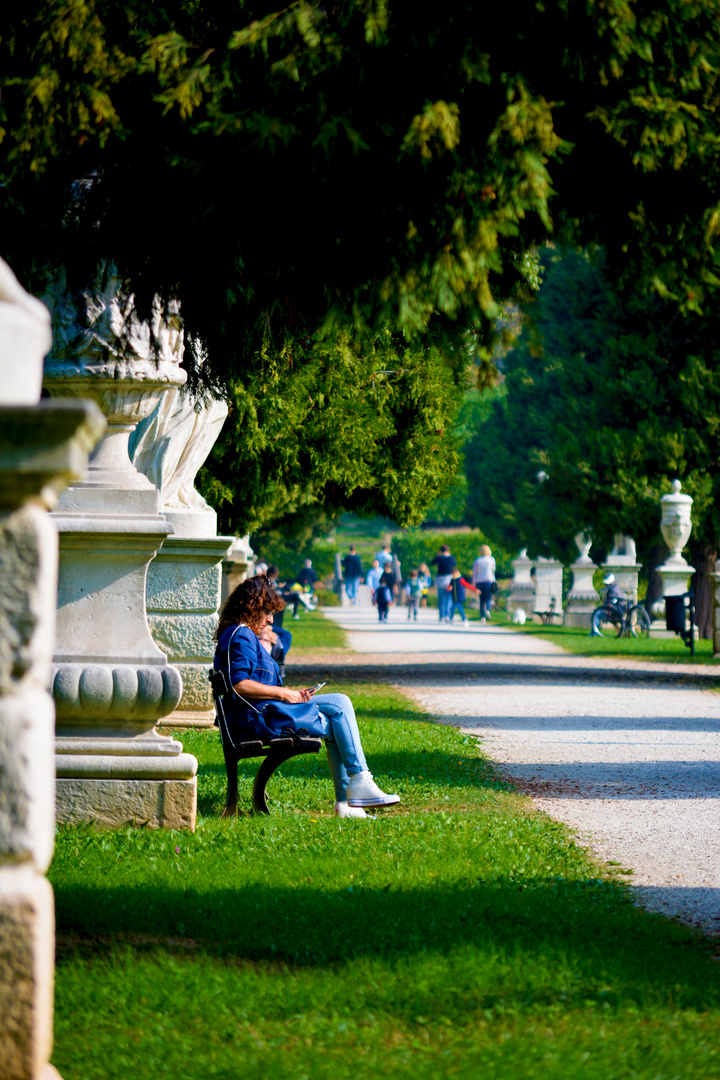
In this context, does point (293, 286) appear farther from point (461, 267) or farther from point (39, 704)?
point (39, 704)

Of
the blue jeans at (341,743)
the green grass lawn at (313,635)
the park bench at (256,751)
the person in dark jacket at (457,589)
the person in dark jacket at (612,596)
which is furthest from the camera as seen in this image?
the person in dark jacket at (457,589)

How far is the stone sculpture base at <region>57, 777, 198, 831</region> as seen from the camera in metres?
6.42

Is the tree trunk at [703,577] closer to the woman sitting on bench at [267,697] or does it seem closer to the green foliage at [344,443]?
the green foliage at [344,443]

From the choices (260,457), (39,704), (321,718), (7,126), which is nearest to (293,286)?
(7,126)

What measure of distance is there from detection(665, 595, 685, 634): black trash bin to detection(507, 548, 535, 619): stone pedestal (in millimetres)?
18741

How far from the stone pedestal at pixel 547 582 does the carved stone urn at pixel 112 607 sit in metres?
32.7

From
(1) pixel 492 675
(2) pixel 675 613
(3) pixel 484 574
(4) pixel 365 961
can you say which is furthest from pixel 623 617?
(4) pixel 365 961

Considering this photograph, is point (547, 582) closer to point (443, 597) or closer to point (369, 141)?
point (443, 597)

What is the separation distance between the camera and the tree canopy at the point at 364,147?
14.6ft

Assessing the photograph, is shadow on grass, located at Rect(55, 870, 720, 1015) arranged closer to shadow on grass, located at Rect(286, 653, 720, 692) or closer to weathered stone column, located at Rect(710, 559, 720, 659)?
shadow on grass, located at Rect(286, 653, 720, 692)

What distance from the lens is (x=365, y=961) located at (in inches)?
171

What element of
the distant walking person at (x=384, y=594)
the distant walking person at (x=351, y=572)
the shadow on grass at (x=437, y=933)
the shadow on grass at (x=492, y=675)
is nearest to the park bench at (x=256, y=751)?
the shadow on grass at (x=437, y=933)

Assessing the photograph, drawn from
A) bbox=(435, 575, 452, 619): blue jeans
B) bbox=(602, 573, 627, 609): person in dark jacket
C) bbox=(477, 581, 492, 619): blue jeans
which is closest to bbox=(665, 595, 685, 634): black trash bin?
bbox=(602, 573, 627, 609): person in dark jacket

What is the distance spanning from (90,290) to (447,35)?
283 cm
